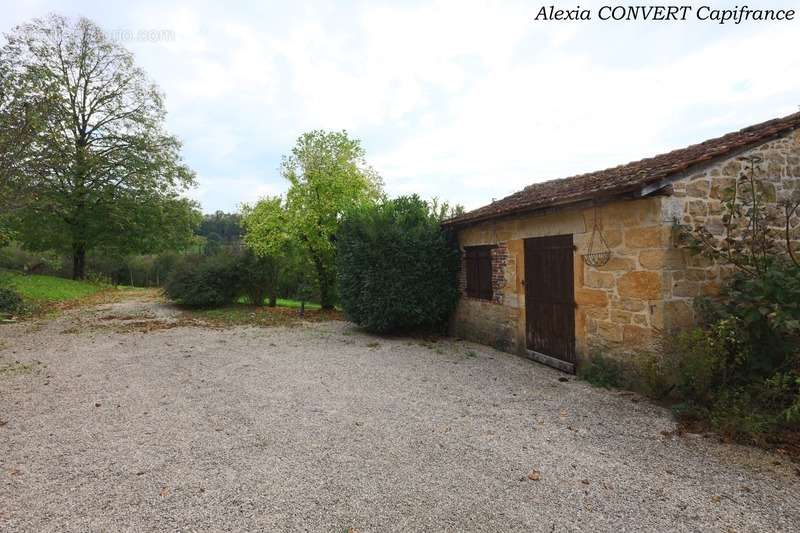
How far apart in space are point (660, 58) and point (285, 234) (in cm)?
1061

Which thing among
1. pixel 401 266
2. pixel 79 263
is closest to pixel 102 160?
pixel 79 263

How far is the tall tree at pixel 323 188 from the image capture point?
1310 cm

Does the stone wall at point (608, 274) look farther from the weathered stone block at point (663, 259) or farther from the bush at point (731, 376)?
the bush at point (731, 376)

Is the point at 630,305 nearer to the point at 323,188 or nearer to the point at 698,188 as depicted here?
the point at 698,188

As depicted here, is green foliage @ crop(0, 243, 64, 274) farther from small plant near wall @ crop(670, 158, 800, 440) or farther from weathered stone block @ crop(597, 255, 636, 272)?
small plant near wall @ crop(670, 158, 800, 440)

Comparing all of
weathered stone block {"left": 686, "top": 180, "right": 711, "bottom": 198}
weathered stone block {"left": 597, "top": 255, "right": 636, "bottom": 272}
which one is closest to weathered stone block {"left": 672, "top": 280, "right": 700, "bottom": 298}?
weathered stone block {"left": 597, "top": 255, "right": 636, "bottom": 272}

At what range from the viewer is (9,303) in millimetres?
12453

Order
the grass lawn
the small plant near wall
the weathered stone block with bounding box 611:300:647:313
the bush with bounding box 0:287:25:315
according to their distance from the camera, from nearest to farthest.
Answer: the small plant near wall
the weathered stone block with bounding box 611:300:647:313
the bush with bounding box 0:287:25:315
the grass lawn

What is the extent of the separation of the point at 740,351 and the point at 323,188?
11342 mm

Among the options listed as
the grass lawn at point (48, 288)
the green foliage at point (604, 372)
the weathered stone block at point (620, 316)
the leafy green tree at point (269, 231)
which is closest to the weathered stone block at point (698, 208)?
the weathered stone block at point (620, 316)

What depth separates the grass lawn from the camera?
619 inches

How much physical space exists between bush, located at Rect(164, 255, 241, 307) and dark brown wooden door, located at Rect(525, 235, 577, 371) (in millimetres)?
11140

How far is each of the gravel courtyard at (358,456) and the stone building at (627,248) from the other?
2.79 feet

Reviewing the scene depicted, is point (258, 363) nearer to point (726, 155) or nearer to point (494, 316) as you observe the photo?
point (494, 316)
